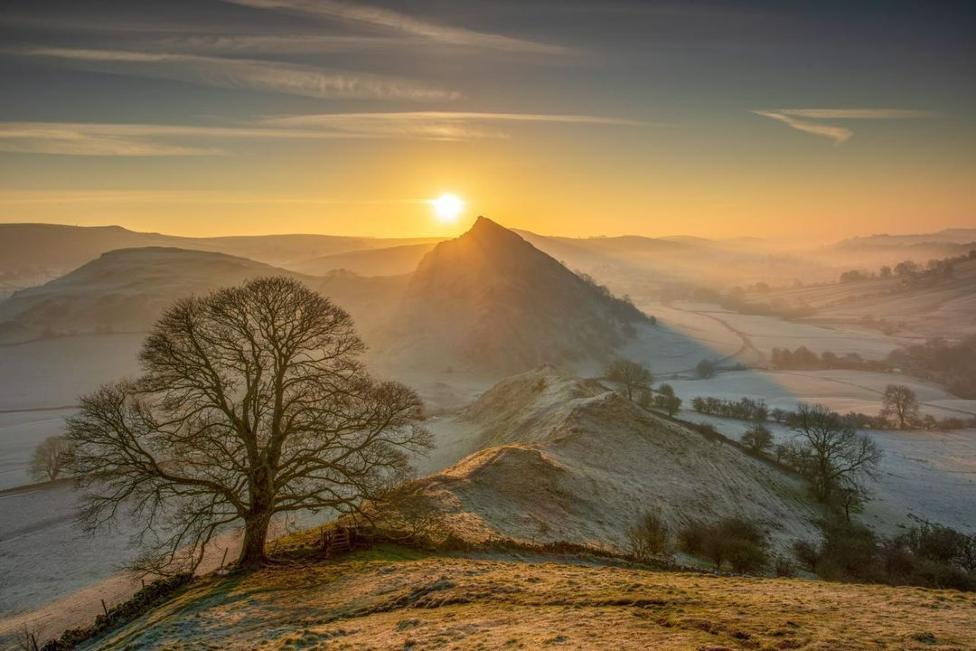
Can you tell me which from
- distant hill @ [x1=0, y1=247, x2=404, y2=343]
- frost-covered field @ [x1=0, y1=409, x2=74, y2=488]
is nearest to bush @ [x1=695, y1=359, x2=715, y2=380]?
distant hill @ [x1=0, y1=247, x2=404, y2=343]

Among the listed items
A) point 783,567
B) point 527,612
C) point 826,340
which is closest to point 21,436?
point 527,612

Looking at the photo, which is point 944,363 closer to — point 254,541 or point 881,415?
→ point 881,415

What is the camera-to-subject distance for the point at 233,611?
15.6 m

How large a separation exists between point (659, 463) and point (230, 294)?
36.4 meters

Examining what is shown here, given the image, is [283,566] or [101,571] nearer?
[283,566]

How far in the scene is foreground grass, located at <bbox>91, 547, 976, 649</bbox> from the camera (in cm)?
1212

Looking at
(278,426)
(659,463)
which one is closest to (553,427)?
(659,463)

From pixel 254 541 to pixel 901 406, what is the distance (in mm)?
107319

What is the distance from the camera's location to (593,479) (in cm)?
3600

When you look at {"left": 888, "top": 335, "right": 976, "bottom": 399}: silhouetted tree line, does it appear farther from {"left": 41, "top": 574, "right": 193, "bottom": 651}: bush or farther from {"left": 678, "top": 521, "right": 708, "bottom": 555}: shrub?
{"left": 41, "top": 574, "right": 193, "bottom": 651}: bush

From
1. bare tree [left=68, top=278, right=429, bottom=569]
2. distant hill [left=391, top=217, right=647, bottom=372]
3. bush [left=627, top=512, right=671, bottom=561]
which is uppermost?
distant hill [left=391, top=217, right=647, bottom=372]

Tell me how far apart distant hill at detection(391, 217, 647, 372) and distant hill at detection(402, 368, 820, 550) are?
66.9 m

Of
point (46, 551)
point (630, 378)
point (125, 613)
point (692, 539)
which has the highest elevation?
point (630, 378)

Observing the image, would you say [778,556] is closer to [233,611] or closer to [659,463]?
[659,463]
